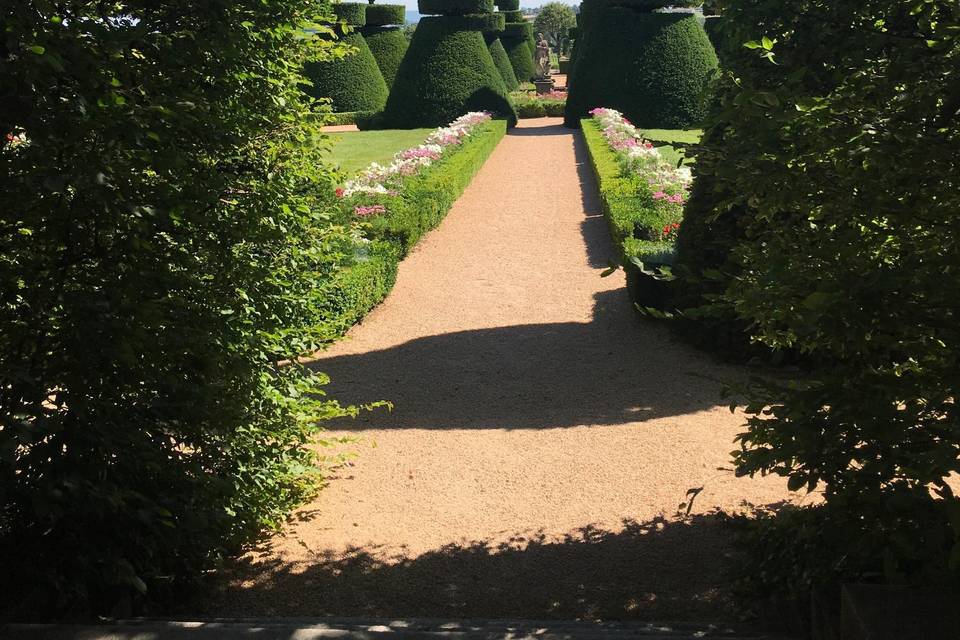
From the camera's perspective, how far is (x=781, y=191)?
3.35 meters

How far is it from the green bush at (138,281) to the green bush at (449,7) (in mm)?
25876

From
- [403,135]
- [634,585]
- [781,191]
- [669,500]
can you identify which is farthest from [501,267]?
[403,135]

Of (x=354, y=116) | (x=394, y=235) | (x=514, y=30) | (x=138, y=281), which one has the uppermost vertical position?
(x=514, y=30)

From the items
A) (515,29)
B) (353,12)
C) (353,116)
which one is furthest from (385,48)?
(515,29)

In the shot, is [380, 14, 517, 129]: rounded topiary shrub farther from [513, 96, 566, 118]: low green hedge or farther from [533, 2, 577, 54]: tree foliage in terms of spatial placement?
[533, 2, 577, 54]: tree foliage

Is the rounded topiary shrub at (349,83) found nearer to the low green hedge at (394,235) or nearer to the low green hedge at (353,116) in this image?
the low green hedge at (353,116)

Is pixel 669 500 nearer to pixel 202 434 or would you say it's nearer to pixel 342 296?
pixel 202 434

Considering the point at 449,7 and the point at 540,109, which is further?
the point at 540,109

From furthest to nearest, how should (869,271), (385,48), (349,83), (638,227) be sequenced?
(385,48), (349,83), (638,227), (869,271)

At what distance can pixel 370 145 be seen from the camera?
25.1m

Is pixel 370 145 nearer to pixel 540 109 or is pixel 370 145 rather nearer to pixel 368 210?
pixel 540 109

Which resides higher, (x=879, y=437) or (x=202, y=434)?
(x=879, y=437)

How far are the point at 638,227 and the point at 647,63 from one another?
53.1ft

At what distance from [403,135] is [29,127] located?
79.9 feet
